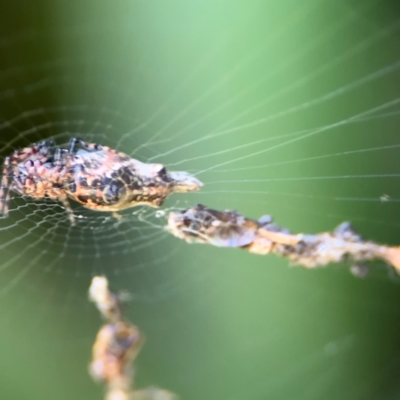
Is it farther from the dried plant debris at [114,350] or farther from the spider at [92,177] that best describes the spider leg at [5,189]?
the dried plant debris at [114,350]

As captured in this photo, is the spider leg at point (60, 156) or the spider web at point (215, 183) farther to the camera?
the spider web at point (215, 183)

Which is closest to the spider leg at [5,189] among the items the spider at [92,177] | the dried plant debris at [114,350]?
the spider at [92,177]

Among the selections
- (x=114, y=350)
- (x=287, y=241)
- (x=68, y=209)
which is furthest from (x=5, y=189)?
(x=287, y=241)

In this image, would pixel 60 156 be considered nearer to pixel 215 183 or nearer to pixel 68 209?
pixel 68 209

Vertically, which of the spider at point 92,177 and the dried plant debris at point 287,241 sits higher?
the spider at point 92,177

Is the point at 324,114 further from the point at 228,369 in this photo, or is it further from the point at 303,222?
the point at 228,369

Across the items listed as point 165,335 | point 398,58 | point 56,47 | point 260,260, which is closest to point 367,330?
point 260,260

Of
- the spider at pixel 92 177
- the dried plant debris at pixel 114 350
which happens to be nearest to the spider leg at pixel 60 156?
the spider at pixel 92 177

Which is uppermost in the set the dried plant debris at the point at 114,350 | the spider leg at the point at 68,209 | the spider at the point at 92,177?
the spider at the point at 92,177
